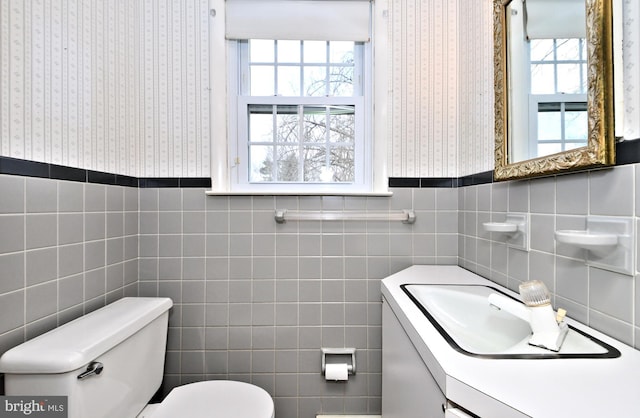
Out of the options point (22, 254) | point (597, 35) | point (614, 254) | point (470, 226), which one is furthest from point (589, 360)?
point (22, 254)

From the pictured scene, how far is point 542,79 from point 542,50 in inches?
3.5

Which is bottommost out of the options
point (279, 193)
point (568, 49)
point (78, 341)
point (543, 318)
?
point (78, 341)

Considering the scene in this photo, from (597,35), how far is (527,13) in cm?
38

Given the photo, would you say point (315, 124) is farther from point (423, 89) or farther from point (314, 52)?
point (423, 89)

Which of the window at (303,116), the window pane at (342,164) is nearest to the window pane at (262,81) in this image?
the window at (303,116)

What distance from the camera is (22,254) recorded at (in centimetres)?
88

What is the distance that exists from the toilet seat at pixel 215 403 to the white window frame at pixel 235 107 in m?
0.84

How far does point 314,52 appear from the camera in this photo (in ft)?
5.12

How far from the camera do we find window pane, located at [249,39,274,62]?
5.08 feet

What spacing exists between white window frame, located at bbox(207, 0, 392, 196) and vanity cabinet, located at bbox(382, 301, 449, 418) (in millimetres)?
663

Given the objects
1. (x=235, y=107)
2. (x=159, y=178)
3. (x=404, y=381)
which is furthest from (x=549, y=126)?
A: (x=159, y=178)

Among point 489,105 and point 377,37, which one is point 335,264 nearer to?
point 489,105

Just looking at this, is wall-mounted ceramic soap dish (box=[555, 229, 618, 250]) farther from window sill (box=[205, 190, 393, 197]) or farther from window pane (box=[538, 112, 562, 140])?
window sill (box=[205, 190, 393, 197])

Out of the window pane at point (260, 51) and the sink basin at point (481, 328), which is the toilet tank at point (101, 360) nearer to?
the sink basin at point (481, 328)
